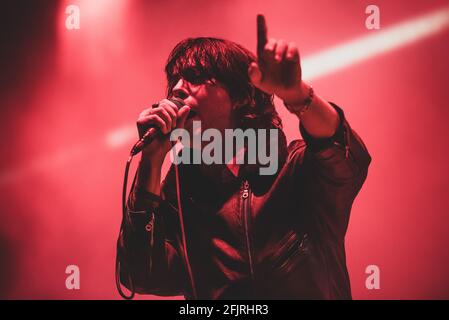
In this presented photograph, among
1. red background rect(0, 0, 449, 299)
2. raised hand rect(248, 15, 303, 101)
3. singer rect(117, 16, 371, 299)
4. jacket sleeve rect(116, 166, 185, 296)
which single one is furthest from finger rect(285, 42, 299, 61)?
red background rect(0, 0, 449, 299)

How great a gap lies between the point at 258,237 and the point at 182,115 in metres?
0.36

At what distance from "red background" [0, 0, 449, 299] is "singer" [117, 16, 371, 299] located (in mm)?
521

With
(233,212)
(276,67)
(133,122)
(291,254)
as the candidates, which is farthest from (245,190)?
(133,122)

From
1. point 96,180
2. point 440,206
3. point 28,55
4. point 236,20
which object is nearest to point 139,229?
point 96,180

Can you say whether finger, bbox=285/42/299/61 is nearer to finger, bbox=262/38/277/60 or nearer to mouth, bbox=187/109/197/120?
finger, bbox=262/38/277/60

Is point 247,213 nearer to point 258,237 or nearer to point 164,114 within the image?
point 258,237

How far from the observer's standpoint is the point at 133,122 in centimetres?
169

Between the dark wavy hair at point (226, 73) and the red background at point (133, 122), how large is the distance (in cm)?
36

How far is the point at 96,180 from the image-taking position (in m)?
1.74

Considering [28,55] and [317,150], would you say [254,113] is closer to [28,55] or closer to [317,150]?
[317,150]

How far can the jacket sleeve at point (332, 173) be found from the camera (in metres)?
0.87

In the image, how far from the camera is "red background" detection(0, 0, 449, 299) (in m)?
1.51

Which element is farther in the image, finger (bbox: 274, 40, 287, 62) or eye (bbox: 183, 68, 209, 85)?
eye (bbox: 183, 68, 209, 85)

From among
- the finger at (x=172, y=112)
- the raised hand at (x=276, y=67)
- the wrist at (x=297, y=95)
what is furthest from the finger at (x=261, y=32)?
the finger at (x=172, y=112)
